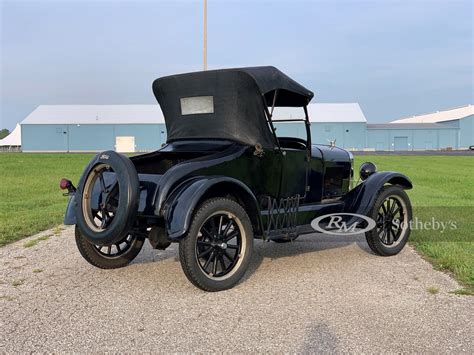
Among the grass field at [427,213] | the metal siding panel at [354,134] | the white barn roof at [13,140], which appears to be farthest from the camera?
the white barn roof at [13,140]

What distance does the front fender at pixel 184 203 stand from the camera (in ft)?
14.8

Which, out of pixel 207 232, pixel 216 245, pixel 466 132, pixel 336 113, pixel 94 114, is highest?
pixel 336 113

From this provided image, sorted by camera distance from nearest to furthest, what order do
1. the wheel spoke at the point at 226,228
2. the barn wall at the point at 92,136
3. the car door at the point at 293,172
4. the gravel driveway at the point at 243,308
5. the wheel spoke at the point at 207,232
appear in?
the gravel driveway at the point at 243,308 → the wheel spoke at the point at 207,232 → the wheel spoke at the point at 226,228 → the car door at the point at 293,172 → the barn wall at the point at 92,136

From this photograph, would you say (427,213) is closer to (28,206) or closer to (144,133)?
(28,206)

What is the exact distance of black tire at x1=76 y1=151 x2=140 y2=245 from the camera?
461cm

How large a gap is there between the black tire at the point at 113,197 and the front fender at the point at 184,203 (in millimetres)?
330

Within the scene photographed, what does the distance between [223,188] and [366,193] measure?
2.20m

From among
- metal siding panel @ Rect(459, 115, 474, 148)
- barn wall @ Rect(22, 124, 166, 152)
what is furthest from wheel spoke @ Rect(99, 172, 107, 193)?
metal siding panel @ Rect(459, 115, 474, 148)

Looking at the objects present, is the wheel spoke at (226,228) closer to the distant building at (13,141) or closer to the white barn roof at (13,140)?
the distant building at (13,141)

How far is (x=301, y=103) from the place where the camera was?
6293mm

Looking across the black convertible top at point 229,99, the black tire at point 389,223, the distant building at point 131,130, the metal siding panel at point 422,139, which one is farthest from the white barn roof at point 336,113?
the black convertible top at point 229,99

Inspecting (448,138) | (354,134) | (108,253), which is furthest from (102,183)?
(448,138)

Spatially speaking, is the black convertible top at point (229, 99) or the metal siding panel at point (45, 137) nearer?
the black convertible top at point (229, 99)

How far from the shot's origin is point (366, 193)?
6.39 meters
